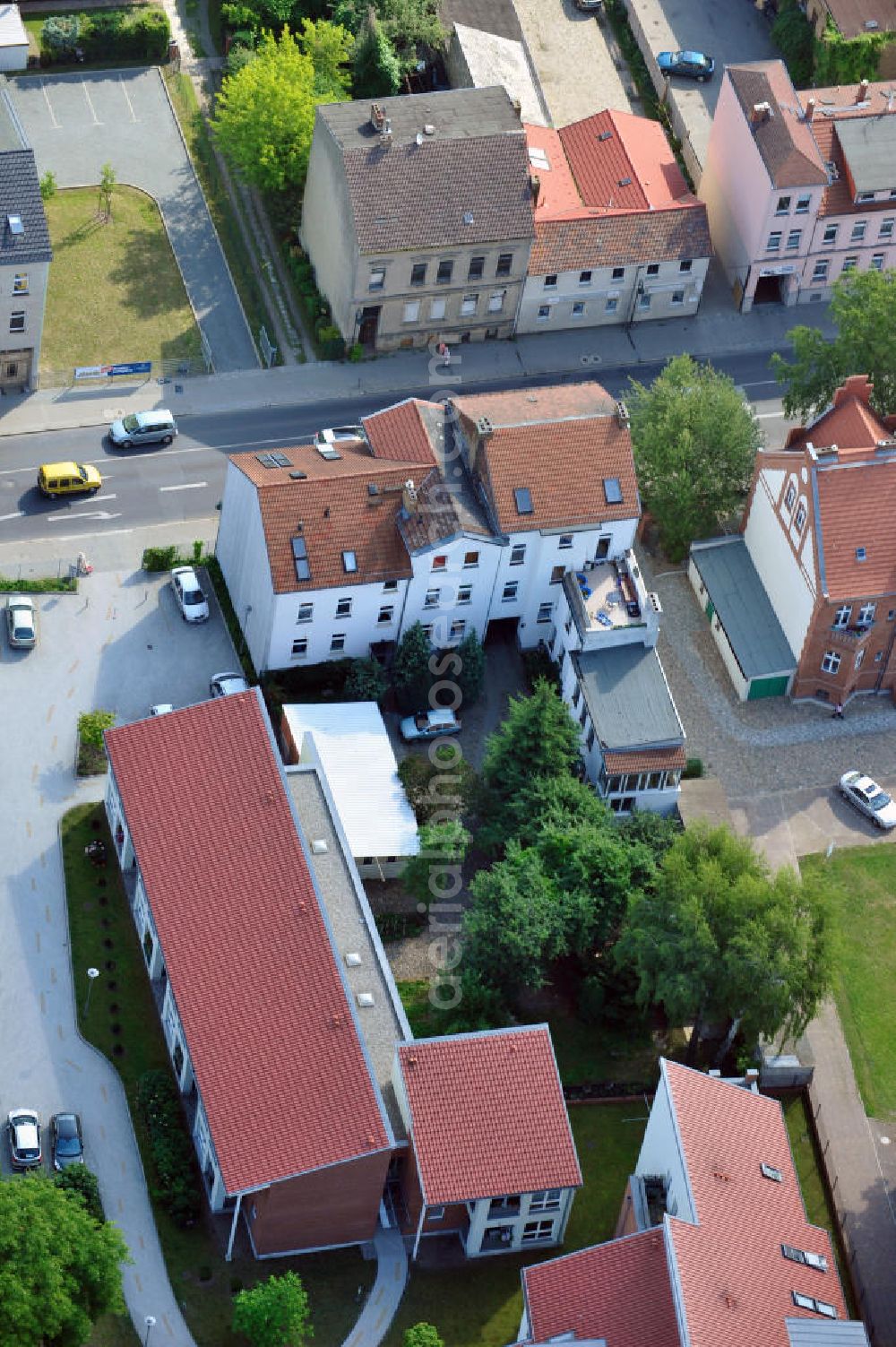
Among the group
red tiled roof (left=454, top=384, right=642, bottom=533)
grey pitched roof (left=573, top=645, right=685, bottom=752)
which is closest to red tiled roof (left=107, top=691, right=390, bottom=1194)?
grey pitched roof (left=573, top=645, right=685, bottom=752)

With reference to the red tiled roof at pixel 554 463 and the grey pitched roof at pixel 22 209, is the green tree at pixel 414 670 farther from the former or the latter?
the grey pitched roof at pixel 22 209

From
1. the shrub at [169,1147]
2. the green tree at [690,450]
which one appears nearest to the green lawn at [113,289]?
the green tree at [690,450]

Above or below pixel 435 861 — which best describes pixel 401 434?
above

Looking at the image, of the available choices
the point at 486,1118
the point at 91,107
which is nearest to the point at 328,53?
the point at 91,107

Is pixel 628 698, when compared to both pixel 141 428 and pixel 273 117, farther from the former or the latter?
pixel 273 117

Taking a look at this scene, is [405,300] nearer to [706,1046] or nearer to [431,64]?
[431,64]

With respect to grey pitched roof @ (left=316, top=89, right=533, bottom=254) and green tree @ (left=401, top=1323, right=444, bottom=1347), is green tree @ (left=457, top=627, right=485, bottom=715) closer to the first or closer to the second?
grey pitched roof @ (left=316, top=89, right=533, bottom=254)
